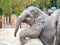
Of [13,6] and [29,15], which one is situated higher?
[29,15]

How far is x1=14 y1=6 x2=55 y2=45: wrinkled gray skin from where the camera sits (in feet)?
10.7

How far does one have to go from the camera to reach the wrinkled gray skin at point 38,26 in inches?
128

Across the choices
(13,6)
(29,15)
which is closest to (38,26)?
(29,15)

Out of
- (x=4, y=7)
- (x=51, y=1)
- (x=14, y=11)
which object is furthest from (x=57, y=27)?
(x=51, y=1)

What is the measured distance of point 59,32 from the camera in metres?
2.11

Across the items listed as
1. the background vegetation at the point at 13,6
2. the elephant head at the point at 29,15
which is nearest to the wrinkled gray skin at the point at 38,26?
the elephant head at the point at 29,15

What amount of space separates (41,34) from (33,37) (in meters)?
0.10

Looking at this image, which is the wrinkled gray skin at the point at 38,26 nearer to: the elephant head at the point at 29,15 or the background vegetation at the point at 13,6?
the elephant head at the point at 29,15

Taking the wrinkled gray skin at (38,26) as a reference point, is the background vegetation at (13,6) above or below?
below

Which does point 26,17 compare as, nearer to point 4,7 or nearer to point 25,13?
point 25,13

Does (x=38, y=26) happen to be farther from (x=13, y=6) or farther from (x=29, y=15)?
(x=13, y=6)

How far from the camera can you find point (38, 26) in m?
3.28

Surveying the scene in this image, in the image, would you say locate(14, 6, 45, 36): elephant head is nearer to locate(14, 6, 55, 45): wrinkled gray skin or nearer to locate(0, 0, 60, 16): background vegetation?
locate(14, 6, 55, 45): wrinkled gray skin

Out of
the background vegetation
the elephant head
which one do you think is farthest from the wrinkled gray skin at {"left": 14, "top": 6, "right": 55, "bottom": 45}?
the background vegetation
